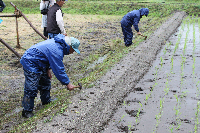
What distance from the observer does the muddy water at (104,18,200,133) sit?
10.4ft

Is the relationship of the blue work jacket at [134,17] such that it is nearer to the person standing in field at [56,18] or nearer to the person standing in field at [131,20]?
the person standing in field at [131,20]

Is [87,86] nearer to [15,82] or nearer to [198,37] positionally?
[15,82]

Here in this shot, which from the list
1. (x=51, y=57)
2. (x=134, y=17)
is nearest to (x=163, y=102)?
(x=51, y=57)

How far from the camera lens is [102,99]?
378 cm

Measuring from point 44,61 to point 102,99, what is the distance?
1201mm

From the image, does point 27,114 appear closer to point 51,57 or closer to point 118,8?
point 51,57

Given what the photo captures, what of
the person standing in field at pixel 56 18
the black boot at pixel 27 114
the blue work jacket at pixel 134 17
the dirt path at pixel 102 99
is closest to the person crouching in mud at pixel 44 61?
the black boot at pixel 27 114

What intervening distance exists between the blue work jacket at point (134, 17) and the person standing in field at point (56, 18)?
122 inches

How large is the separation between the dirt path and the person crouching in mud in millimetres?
452

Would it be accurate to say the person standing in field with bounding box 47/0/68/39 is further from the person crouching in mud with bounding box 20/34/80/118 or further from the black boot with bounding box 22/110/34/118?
the black boot with bounding box 22/110/34/118

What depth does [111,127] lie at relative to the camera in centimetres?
314

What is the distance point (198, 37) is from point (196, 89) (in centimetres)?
494

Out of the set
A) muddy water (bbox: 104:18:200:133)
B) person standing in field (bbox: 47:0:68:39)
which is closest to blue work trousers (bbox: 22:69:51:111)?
muddy water (bbox: 104:18:200:133)

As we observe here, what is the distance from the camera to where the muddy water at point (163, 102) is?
317cm
